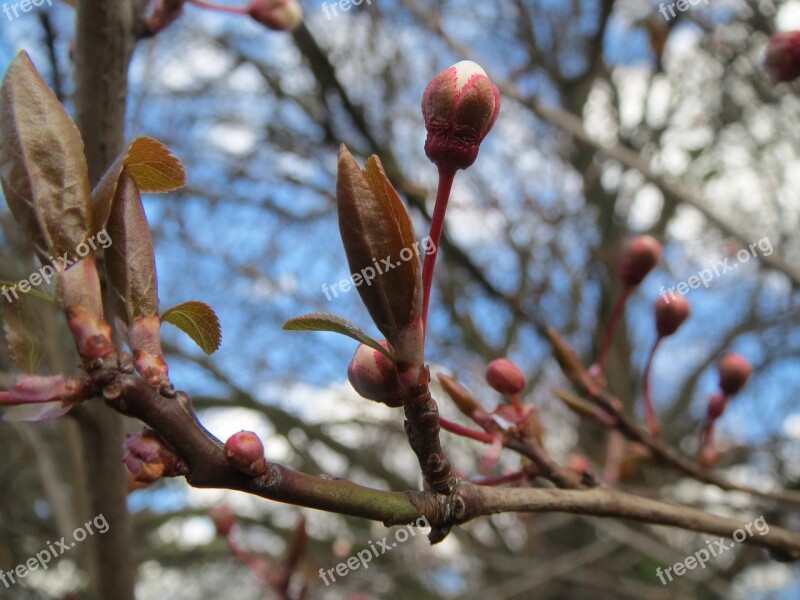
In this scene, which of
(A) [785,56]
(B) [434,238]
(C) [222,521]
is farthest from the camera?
(C) [222,521]

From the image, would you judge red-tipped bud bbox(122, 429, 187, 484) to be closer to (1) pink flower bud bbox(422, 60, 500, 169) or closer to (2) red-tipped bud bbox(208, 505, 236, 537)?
(1) pink flower bud bbox(422, 60, 500, 169)

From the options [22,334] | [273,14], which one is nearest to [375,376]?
[22,334]

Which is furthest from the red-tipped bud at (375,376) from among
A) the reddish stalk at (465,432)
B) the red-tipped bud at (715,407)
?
the red-tipped bud at (715,407)

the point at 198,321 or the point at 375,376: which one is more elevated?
the point at 198,321

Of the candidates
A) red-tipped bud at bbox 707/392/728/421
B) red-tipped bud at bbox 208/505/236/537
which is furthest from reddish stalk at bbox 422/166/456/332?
red-tipped bud at bbox 208/505/236/537

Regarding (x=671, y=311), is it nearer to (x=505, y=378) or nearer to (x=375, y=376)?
(x=505, y=378)

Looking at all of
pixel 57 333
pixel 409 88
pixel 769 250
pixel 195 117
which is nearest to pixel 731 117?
pixel 409 88
